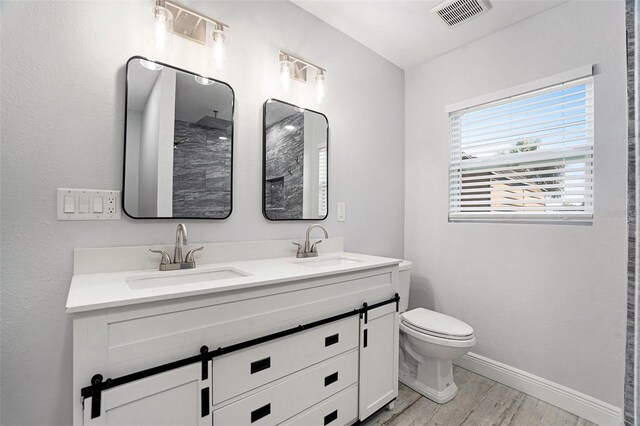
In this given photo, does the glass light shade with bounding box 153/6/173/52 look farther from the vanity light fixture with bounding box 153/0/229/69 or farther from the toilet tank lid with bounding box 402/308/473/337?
the toilet tank lid with bounding box 402/308/473/337

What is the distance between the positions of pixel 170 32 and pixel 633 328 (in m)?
1.86

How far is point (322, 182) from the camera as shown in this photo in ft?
6.89

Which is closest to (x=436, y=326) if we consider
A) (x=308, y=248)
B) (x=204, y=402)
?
(x=308, y=248)

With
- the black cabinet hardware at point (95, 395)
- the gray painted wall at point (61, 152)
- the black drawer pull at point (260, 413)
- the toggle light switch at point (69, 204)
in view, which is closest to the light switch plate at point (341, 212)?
the gray painted wall at point (61, 152)

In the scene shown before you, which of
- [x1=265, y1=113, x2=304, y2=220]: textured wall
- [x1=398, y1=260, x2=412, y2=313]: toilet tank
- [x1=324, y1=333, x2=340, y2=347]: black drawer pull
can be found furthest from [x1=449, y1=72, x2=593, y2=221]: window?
[x1=324, y1=333, x2=340, y2=347]: black drawer pull

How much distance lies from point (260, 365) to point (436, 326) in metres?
1.23

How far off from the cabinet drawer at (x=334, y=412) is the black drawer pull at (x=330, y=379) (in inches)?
3.1

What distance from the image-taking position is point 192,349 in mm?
1015

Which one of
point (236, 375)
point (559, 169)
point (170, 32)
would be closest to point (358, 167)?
point (559, 169)

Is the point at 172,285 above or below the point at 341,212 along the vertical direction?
below

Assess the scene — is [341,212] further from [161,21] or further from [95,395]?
[95,395]

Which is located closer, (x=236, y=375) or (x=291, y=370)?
(x=236, y=375)

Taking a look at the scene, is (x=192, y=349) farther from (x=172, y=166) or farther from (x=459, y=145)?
(x=459, y=145)

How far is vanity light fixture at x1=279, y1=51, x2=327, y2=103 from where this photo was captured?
183cm
